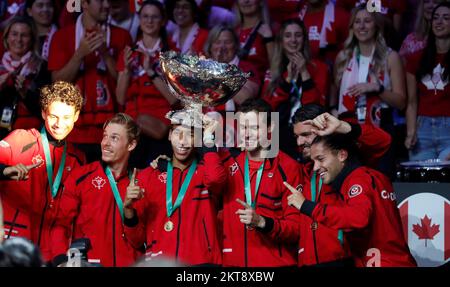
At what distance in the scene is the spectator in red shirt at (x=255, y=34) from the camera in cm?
823

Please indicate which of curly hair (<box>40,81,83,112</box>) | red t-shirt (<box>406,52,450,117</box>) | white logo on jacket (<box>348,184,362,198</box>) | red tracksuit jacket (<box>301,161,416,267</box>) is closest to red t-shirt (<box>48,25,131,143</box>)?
curly hair (<box>40,81,83,112</box>)

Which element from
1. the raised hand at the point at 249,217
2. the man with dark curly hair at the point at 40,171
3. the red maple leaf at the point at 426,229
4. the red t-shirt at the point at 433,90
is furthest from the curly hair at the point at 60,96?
the red t-shirt at the point at 433,90

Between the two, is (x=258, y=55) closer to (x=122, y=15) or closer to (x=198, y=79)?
(x=122, y=15)

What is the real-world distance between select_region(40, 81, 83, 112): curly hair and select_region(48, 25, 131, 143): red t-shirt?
125 centimetres

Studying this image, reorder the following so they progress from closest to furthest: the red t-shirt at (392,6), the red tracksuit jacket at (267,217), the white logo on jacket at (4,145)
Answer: the red tracksuit jacket at (267,217), the white logo on jacket at (4,145), the red t-shirt at (392,6)

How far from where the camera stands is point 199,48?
820 cm

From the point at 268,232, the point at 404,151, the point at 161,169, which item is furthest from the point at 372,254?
the point at 404,151

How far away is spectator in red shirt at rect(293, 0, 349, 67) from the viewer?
27.0ft

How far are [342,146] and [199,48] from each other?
2349 millimetres

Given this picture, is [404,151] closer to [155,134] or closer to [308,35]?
[308,35]

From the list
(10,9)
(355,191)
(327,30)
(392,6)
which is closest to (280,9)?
(327,30)

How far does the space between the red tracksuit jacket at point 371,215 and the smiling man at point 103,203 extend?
4.32 ft

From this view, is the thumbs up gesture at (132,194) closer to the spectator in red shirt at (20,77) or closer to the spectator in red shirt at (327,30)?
the spectator in red shirt at (20,77)
